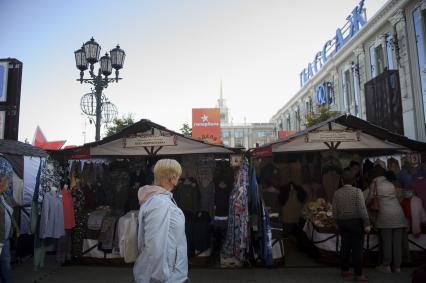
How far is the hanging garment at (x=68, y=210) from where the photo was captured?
6879 mm

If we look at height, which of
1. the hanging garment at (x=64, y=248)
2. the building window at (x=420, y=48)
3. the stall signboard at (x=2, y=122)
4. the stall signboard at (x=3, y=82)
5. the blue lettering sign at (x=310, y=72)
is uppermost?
the blue lettering sign at (x=310, y=72)

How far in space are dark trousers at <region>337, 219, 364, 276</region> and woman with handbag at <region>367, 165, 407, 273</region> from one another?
897 millimetres

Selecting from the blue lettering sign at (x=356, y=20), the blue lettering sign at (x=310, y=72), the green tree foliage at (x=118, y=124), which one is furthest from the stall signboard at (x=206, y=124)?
the blue lettering sign at (x=310, y=72)

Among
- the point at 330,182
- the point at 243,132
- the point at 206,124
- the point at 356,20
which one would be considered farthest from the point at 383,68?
the point at 243,132

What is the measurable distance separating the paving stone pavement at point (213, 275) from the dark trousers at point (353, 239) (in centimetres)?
45

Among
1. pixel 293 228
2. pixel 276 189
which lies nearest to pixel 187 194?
pixel 276 189

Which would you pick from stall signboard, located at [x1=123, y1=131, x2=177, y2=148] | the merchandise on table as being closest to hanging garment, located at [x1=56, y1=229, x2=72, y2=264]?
stall signboard, located at [x1=123, y1=131, x2=177, y2=148]

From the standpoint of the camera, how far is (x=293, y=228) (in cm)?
898

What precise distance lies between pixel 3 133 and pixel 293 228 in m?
8.75

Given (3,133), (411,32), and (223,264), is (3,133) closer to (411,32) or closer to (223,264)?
(223,264)

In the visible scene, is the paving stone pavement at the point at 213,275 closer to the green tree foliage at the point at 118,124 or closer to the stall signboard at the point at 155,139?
the stall signboard at the point at 155,139

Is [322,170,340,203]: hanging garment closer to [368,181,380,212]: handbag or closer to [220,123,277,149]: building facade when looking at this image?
[368,181,380,212]: handbag

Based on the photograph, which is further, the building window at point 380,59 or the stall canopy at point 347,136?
the building window at point 380,59

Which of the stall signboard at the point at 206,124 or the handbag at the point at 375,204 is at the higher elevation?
the stall signboard at the point at 206,124
